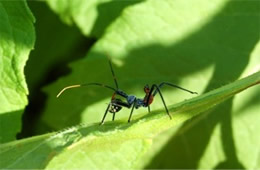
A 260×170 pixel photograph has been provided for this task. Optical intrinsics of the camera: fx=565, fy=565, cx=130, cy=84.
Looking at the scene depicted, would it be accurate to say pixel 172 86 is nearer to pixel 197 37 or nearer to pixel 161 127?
pixel 197 37

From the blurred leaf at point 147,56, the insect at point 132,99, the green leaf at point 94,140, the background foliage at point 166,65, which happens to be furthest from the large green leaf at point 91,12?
the green leaf at point 94,140

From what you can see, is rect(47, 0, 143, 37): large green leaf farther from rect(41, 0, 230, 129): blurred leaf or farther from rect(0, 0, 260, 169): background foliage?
rect(41, 0, 230, 129): blurred leaf

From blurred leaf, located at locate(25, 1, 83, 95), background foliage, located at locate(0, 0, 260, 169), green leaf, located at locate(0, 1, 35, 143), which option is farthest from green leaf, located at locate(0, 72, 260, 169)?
blurred leaf, located at locate(25, 1, 83, 95)

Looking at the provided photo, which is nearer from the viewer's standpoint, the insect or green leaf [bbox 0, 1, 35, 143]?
green leaf [bbox 0, 1, 35, 143]

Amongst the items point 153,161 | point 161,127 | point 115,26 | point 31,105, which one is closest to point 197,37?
point 115,26

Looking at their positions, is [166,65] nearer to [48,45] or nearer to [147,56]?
[147,56]

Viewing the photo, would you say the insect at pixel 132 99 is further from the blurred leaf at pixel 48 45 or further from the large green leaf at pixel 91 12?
the blurred leaf at pixel 48 45

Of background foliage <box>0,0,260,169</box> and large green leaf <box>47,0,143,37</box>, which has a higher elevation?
large green leaf <box>47,0,143,37</box>

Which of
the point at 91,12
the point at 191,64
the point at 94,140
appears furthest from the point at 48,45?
the point at 94,140
